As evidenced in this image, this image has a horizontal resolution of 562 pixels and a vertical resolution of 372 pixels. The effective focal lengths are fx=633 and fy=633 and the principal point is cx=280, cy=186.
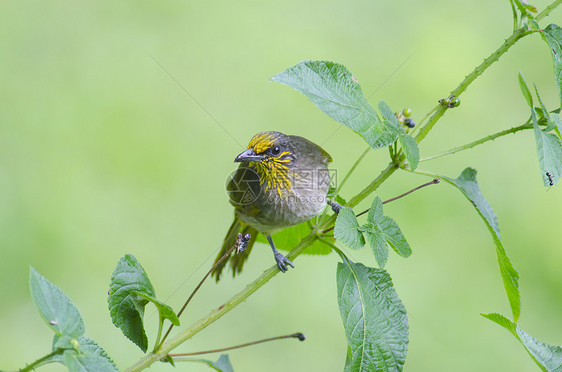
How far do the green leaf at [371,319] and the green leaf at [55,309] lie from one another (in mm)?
843

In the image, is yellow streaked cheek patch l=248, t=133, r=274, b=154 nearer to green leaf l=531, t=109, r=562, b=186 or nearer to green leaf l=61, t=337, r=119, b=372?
green leaf l=531, t=109, r=562, b=186

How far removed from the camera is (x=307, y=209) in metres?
3.24

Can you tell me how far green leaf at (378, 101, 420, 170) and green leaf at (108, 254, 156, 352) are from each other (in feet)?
2.97

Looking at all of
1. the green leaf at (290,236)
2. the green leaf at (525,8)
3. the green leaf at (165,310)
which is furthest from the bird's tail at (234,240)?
the green leaf at (525,8)

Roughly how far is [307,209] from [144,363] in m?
1.59

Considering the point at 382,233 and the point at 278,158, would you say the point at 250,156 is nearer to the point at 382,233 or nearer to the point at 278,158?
the point at 278,158

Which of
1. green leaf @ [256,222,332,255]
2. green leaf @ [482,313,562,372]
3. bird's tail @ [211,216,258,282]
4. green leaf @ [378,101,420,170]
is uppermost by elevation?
bird's tail @ [211,216,258,282]

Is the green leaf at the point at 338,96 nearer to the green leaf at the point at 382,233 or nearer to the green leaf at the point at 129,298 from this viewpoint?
the green leaf at the point at 382,233

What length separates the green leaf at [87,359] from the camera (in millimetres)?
1479

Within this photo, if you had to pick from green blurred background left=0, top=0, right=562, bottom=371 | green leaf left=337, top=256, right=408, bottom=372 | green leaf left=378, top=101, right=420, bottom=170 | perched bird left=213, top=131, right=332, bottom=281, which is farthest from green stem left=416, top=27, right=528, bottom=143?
green blurred background left=0, top=0, right=562, bottom=371

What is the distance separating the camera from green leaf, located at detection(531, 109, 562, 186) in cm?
197

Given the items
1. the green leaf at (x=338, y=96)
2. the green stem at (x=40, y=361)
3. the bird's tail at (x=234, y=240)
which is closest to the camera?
the green stem at (x=40, y=361)

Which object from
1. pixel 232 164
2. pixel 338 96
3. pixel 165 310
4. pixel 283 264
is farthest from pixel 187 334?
pixel 232 164

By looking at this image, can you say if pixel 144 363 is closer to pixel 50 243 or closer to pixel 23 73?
pixel 50 243
